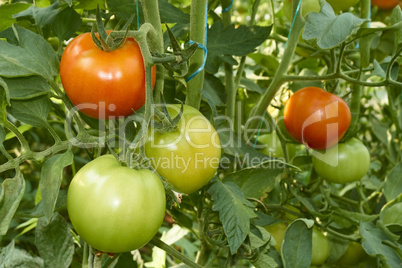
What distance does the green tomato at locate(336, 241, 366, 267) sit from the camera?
90 cm

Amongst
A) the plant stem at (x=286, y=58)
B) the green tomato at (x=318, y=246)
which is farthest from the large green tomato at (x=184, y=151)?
the green tomato at (x=318, y=246)

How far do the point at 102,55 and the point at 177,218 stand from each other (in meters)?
0.35

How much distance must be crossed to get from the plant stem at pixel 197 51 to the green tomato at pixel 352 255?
54 centimetres

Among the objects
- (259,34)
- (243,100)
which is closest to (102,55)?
(259,34)

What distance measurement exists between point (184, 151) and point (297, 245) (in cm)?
25

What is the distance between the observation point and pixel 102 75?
1.47ft

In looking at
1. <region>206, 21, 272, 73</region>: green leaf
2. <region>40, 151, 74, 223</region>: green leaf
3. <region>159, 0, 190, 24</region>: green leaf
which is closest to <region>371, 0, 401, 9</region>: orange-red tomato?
<region>206, 21, 272, 73</region>: green leaf

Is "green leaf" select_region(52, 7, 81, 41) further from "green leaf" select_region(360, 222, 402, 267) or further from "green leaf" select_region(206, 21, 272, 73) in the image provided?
"green leaf" select_region(360, 222, 402, 267)

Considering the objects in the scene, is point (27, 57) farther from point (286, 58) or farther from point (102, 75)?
point (286, 58)

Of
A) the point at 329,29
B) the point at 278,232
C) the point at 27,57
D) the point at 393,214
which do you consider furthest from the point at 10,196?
the point at 393,214

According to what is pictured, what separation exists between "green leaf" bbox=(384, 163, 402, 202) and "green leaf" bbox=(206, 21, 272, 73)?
1.38 feet

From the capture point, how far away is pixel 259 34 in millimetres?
623

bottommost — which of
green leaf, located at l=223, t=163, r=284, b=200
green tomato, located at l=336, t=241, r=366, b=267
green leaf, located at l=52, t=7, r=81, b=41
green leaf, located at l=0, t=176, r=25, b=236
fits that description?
green tomato, located at l=336, t=241, r=366, b=267

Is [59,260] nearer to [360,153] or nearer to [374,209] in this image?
[360,153]
